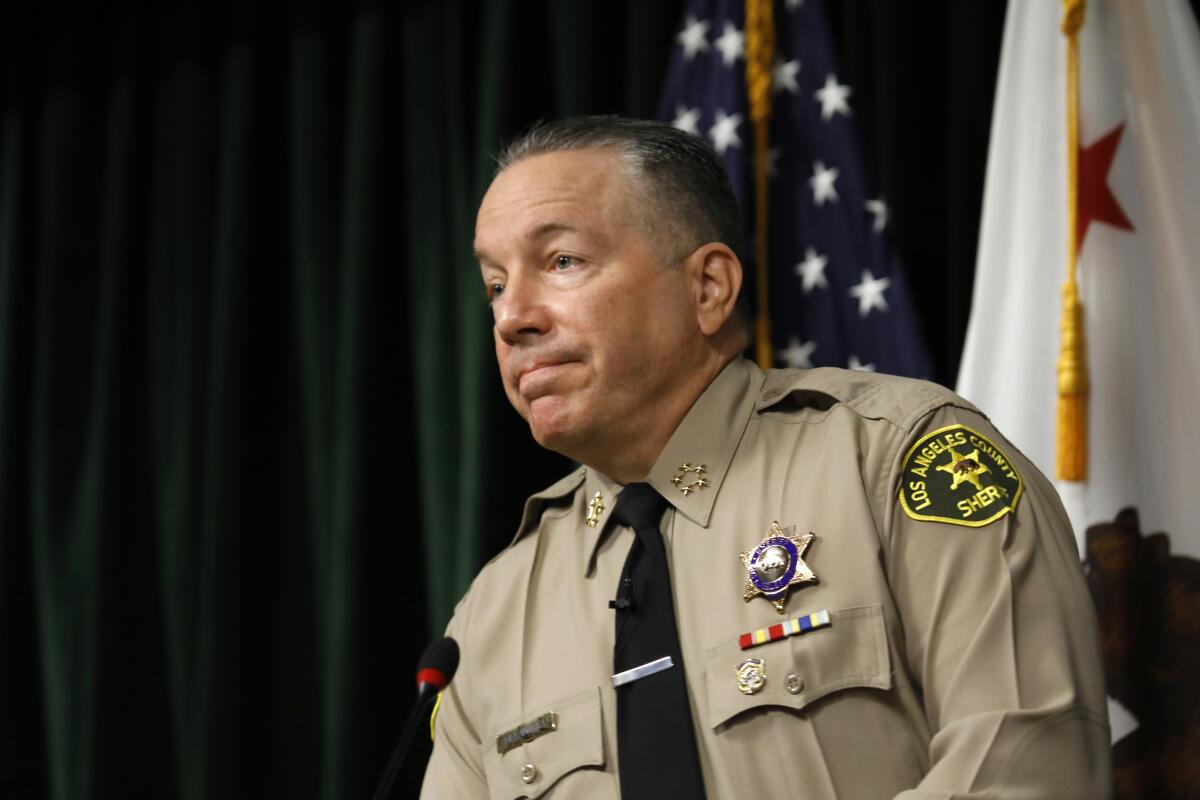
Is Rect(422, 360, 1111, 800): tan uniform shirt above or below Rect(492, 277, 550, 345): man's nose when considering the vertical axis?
below

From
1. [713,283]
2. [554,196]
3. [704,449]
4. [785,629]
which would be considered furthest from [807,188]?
[785,629]

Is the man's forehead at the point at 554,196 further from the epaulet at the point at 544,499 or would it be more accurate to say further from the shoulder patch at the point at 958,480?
the shoulder patch at the point at 958,480

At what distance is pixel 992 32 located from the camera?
2.75m

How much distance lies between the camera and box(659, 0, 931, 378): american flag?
8.73 ft

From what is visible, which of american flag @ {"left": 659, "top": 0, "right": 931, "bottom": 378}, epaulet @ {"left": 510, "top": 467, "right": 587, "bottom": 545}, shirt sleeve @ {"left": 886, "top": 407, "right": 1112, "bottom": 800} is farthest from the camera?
american flag @ {"left": 659, "top": 0, "right": 931, "bottom": 378}

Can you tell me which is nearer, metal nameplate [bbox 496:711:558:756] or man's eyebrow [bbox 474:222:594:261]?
metal nameplate [bbox 496:711:558:756]

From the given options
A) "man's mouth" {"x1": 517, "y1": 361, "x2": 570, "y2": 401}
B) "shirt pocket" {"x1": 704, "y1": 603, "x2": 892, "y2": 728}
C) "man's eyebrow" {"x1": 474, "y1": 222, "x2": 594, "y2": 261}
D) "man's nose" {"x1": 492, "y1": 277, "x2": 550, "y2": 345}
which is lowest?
"shirt pocket" {"x1": 704, "y1": 603, "x2": 892, "y2": 728}

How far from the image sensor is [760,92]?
2.81 meters

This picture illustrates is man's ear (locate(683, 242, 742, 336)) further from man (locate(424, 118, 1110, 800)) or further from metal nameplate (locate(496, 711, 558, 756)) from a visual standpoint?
metal nameplate (locate(496, 711, 558, 756))

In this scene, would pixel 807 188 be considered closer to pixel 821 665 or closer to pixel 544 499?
pixel 544 499

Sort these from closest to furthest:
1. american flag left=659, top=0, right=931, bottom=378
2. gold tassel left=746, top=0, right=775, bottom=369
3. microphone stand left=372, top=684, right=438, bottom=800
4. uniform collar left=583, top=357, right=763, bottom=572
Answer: microphone stand left=372, top=684, right=438, bottom=800
uniform collar left=583, top=357, right=763, bottom=572
american flag left=659, top=0, right=931, bottom=378
gold tassel left=746, top=0, right=775, bottom=369

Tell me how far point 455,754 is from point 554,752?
10.7 inches

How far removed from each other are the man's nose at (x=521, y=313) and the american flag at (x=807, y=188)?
833mm

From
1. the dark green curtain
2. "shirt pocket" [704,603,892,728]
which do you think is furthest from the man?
the dark green curtain
